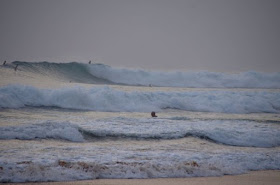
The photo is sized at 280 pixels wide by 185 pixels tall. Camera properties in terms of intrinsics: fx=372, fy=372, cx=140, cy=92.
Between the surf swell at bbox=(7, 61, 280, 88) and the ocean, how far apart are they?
771 cm

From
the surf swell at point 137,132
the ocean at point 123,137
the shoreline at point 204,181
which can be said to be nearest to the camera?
the shoreline at point 204,181

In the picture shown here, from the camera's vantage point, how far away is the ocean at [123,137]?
5879 millimetres

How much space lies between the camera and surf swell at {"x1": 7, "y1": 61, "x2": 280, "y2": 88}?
26.2m

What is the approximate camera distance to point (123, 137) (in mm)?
8867

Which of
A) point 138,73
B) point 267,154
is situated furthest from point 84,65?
point 267,154

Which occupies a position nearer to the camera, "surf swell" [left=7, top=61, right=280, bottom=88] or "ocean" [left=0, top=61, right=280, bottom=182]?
"ocean" [left=0, top=61, right=280, bottom=182]

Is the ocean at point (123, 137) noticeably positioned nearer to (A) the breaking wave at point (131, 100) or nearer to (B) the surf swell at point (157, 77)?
(A) the breaking wave at point (131, 100)

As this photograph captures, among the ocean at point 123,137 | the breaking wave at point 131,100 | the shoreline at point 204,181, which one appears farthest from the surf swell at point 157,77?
the shoreline at point 204,181

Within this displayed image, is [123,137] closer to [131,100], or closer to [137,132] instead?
[137,132]

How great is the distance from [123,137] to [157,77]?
72.7 feet

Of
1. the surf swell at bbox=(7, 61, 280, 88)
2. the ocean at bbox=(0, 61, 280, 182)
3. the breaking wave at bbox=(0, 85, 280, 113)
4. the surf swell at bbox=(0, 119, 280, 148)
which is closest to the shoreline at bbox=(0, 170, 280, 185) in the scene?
the ocean at bbox=(0, 61, 280, 182)

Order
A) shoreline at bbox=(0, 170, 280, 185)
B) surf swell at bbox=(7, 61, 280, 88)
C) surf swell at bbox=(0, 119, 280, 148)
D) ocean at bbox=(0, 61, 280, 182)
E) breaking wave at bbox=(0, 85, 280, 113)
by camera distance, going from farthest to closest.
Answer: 1. surf swell at bbox=(7, 61, 280, 88)
2. breaking wave at bbox=(0, 85, 280, 113)
3. surf swell at bbox=(0, 119, 280, 148)
4. ocean at bbox=(0, 61, 280, 182)
5. shoreline at bbox=(0, 170, 280, 185)

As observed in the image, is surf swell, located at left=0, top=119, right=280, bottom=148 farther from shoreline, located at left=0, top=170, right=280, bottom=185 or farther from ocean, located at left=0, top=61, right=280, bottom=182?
shoreline, located at left=0, top=170, right=280, bottom=185

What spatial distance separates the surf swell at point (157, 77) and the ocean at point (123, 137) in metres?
7.71
